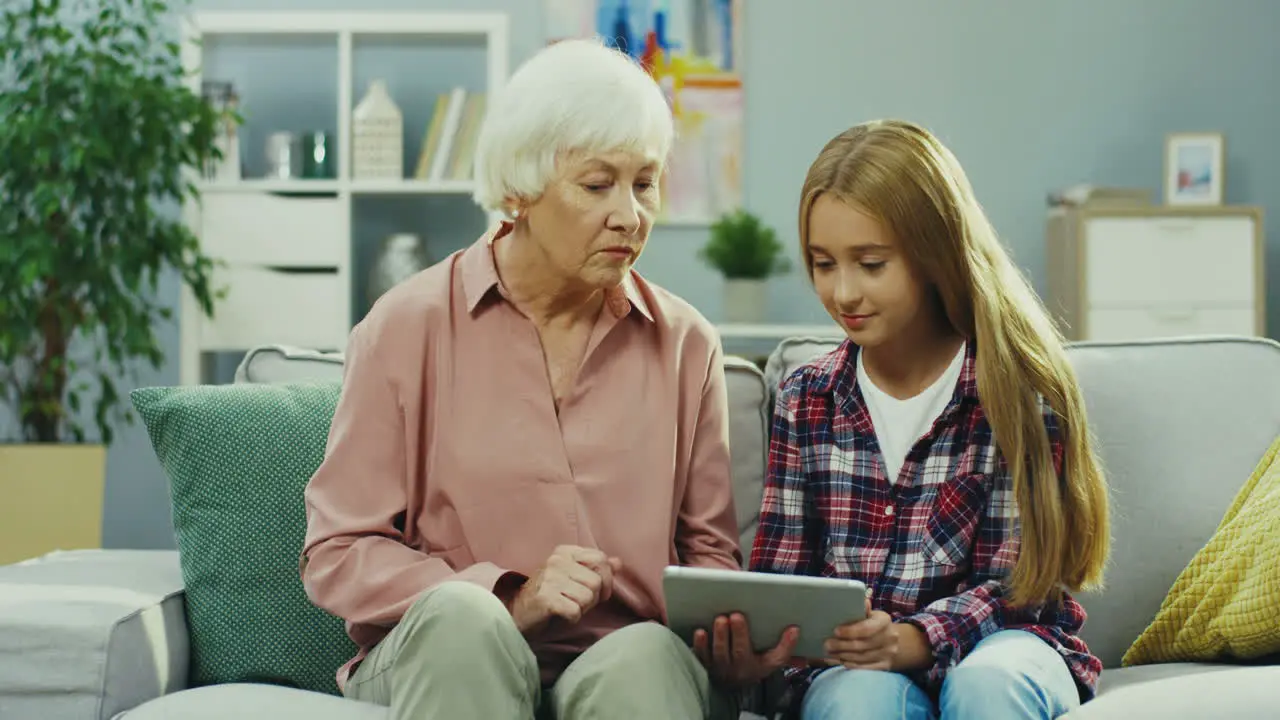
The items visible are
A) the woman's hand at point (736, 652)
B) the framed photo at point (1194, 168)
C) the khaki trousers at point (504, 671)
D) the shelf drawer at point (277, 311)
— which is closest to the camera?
the khaki trousers at point (504, 671)

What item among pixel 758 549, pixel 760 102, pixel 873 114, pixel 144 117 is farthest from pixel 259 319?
pixel 758 549

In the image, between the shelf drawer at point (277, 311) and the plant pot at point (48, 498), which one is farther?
the shelf drawer at point (277, 311)

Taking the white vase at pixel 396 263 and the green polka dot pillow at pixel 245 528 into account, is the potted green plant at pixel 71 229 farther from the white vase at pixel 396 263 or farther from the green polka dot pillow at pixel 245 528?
the green polka dot pillow at pixel 245 528

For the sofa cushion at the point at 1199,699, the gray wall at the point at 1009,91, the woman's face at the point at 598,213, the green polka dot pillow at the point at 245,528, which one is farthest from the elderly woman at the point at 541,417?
the gray wall at the point at 1009,91

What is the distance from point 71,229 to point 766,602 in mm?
2750

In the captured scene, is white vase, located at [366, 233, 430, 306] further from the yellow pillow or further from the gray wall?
the yellow pillow

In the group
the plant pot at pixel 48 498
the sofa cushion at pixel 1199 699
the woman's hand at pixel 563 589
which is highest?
the woman's hand at pixel 563 589

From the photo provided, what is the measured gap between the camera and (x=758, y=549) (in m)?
1.69

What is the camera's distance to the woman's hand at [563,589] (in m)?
1.46

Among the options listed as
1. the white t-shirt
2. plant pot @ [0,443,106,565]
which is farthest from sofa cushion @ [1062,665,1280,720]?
plant pot @ [0,443,106,565]

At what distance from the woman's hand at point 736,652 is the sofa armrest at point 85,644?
645 millimetres

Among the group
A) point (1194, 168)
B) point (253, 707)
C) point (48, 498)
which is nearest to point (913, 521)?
point (253, 707)

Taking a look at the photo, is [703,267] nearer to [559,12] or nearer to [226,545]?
[559,12]

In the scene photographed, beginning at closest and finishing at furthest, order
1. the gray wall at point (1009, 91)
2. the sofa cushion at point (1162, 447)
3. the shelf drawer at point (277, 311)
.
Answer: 1. the sofa cushion at point (1162, 447)
2. the shelf drawer at point (277, 311)
3. the gray wall at point (1009, 91)
